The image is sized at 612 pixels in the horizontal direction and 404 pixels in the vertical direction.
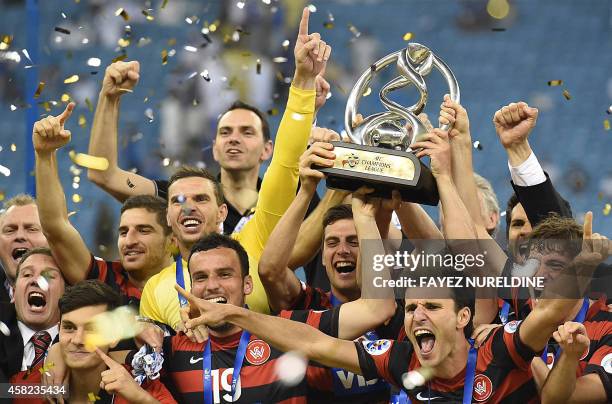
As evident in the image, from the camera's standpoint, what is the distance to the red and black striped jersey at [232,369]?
4012mm

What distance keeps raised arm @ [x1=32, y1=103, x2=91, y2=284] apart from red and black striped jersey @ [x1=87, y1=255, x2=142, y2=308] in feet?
0.23

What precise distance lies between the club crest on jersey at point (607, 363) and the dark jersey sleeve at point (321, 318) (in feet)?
2.64

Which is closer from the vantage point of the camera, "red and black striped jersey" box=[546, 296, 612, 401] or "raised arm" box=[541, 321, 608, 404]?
"raised arm" box=[541, 321, 608, 404]

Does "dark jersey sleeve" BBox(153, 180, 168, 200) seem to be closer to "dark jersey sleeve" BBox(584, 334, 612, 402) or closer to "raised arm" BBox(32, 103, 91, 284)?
"raised arm" BBox(32, 103, 91, 284)

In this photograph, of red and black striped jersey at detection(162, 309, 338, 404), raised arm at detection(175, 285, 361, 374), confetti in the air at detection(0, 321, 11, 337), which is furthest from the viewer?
confetti in the air at detection(0, 321, 11, 337)

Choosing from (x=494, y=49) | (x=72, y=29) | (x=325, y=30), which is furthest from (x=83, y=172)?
(x=494, y=49)

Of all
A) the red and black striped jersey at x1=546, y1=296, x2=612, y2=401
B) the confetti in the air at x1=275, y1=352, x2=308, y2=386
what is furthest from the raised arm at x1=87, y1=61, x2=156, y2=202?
the red and black striped jersey at x1=546, y1=296, x2=612, y2=401

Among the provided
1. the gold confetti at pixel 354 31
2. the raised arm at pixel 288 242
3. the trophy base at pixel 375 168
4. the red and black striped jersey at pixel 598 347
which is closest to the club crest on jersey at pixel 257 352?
the raised arm at pixel 288 242

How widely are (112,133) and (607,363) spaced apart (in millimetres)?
2008

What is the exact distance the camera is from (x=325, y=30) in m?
7.50

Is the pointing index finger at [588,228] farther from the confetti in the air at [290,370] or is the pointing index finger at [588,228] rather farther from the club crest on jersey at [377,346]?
the confetti in the air at [290,370]

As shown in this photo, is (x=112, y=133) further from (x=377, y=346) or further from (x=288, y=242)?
(x=377, y=346)

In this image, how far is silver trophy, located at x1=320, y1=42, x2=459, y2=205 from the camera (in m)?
3.79

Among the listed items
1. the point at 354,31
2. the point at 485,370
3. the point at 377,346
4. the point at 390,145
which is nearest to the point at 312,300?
the point at 377,346
